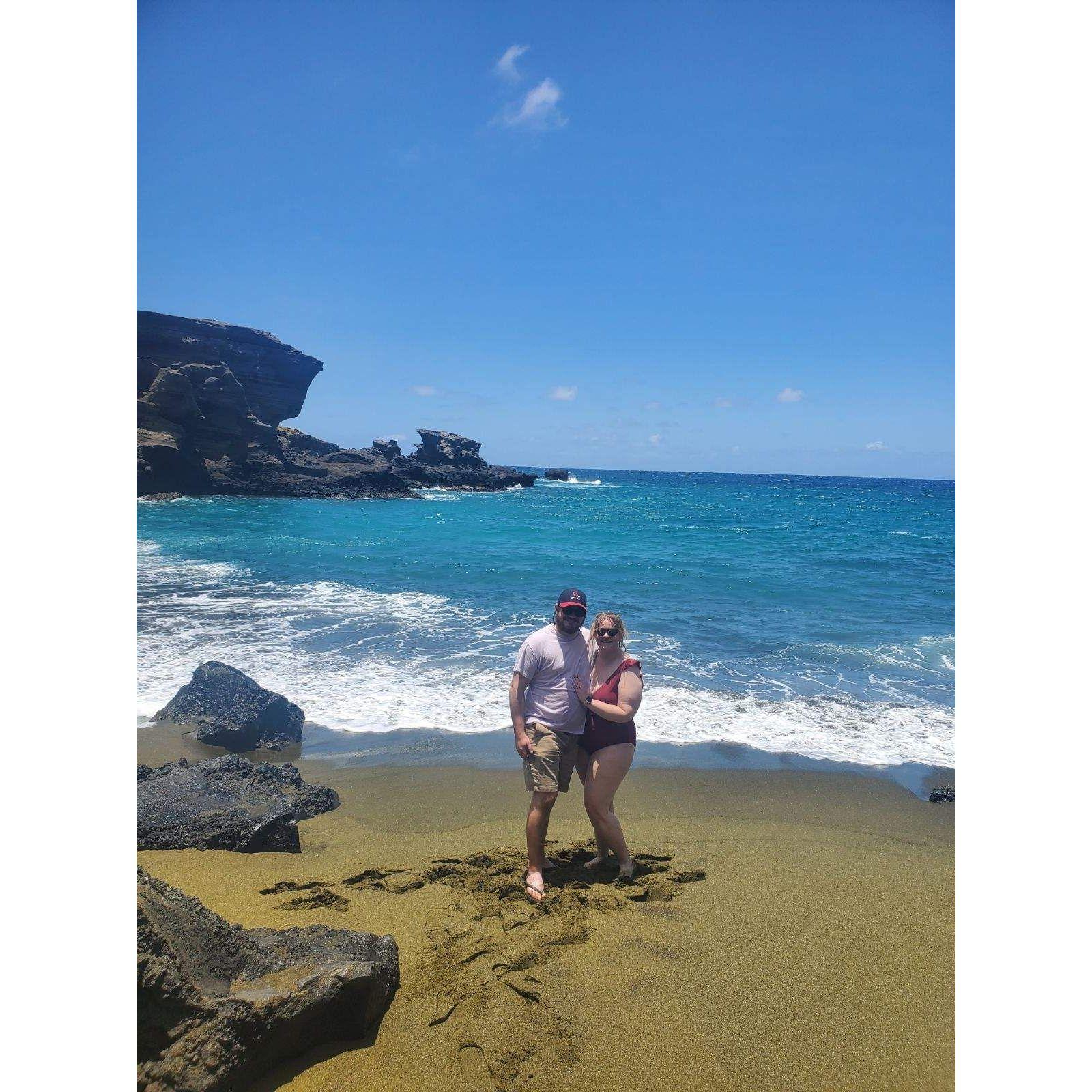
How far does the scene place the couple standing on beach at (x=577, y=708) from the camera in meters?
3.72

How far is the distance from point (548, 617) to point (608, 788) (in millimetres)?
9199

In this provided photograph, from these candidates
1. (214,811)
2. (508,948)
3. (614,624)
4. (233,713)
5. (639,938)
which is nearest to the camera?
(508,948)

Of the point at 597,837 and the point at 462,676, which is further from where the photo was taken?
the point at 462,676

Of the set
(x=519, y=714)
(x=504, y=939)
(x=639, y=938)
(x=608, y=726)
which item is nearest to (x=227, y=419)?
(x=519, y=714)

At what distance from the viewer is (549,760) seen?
3.75 m

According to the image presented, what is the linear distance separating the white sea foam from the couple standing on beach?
10.3 feet

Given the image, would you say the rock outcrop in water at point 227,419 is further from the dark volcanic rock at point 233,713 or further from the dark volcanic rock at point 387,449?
the dark volcanic rock at point 233,713

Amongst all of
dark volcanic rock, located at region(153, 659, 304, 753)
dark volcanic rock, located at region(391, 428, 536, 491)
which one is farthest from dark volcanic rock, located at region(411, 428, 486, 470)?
dark volcanic rock, located at region(153, 659, 304, 753)

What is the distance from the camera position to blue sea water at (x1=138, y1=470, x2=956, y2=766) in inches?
296

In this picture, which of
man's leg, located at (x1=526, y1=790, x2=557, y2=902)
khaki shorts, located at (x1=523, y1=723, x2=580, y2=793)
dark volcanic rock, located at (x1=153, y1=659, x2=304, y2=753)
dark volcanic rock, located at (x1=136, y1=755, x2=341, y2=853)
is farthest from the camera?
dark volcanic rock, located at (x1=153, y1=659, x2=304, y2=753)

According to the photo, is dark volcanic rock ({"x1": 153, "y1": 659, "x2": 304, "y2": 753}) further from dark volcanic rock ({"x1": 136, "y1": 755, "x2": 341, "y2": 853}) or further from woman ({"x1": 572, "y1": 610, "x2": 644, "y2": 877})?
woman ({"x1": 572, "y1": 610, "x2": 644, "y2": 877})

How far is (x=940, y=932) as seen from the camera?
3.22m

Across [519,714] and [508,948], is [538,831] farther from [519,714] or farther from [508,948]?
[508,948]

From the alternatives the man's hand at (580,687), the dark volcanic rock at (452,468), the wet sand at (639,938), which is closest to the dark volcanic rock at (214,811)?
the wet sand at (639,938)
